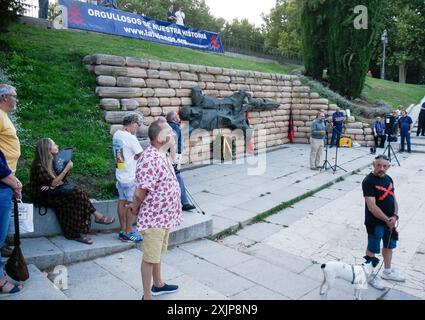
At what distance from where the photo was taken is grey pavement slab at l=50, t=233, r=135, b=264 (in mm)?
4574

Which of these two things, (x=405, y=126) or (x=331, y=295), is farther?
(x=405, y=126)

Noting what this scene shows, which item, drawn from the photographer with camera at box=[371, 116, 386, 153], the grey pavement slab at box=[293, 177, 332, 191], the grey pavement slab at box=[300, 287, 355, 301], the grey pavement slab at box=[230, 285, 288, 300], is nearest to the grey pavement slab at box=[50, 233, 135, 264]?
the grey pavement slab at box=[230, 285, 288, 300]

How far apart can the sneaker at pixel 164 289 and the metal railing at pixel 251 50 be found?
20.4 m

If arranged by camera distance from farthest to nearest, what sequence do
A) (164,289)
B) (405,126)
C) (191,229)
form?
(405,126)
(191,229)
(164,289)

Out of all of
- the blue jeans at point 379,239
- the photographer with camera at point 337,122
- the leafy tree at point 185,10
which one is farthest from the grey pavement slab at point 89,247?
the leafy tree at point 185,10

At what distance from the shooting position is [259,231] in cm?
645

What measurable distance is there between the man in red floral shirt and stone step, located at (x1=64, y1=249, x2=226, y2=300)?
1.54ft

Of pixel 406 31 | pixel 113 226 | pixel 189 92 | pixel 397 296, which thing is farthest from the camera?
pixel 406 31

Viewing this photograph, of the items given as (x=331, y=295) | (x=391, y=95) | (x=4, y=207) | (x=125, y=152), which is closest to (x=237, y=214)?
(x=125, y=152)

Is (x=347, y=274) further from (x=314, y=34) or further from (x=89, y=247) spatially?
(x=314, y=34)

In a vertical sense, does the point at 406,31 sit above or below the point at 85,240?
above

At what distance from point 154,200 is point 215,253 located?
2171 millimetres

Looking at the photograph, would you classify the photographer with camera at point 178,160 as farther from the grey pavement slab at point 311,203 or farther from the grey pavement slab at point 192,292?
the grey pavement slab at point 311,203

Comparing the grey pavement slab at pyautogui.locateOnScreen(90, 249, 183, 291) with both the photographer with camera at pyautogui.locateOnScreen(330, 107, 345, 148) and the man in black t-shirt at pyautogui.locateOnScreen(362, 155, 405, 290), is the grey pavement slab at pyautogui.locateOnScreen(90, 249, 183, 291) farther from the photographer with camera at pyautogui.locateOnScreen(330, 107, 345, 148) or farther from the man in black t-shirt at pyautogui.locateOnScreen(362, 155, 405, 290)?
the photographer with camera at pyautogui.locateOnScreen(330, 107, 345, 148)
